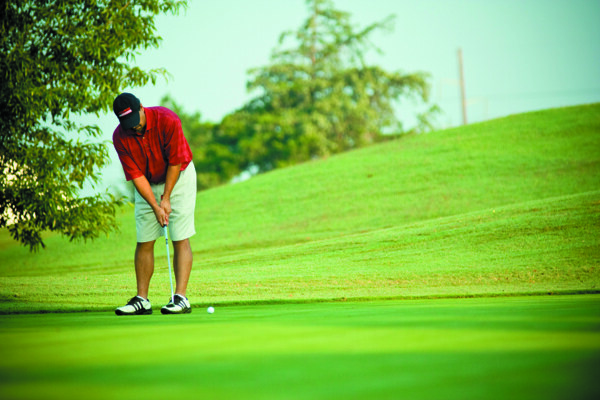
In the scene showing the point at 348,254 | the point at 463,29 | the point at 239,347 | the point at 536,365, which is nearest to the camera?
the point at 536,365

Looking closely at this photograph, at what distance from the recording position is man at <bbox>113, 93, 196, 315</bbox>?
5398 mm

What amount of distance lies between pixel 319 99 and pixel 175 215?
42661 millimetres

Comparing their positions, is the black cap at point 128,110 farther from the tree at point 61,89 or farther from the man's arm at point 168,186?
the tree at point 61,89

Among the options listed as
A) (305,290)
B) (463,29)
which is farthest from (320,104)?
(305,290)

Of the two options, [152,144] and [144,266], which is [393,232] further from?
[152,144]

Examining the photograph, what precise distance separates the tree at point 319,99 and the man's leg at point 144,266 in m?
39.5

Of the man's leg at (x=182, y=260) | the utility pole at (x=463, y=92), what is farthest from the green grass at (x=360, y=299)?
the utility pole at (x=463, y=92)

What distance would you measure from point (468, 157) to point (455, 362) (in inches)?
1016

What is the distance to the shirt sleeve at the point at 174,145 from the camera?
559 centimetres

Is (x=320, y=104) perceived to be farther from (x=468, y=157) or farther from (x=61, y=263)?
(x=61, y=263)

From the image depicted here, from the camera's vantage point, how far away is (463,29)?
172ft

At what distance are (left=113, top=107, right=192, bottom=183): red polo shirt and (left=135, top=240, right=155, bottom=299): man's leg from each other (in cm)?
67

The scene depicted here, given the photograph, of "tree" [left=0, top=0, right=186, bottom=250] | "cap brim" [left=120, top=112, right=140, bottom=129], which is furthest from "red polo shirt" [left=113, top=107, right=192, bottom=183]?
"tree" [left=0, top=0, right=186, bottom=250]

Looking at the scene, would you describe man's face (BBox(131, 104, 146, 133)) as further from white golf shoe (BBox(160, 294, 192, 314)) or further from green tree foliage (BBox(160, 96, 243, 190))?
green tree foliage (BBox(160, 96, 243, 190))
